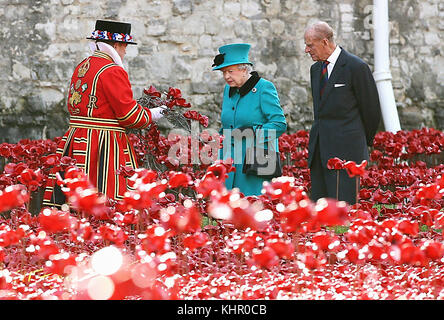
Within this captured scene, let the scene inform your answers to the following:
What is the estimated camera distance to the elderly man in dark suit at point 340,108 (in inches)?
184

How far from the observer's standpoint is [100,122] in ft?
14.9

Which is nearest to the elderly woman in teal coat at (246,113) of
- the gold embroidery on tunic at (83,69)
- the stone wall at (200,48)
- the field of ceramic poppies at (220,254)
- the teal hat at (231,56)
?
the teal hat at (231,56)

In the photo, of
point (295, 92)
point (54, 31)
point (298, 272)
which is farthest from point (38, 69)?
point (298, 272)

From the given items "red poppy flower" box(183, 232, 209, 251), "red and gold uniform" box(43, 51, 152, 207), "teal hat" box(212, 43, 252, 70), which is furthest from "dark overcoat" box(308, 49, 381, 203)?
"red poppy flower" box(183, 232, 209, 251)

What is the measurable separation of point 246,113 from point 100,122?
0.94m

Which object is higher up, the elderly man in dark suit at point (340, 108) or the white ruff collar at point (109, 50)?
the white ruff collar at point (109, 50)

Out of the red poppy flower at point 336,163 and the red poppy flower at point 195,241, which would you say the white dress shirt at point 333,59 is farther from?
the red poppy flower at point 195,241

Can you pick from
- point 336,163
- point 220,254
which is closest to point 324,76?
point 336,163

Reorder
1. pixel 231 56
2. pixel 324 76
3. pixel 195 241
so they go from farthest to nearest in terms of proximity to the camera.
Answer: pixel 324 76 < pixel 231 56 < pixel 195 241

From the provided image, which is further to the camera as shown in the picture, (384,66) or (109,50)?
(384,66)

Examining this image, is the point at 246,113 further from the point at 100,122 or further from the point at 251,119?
the point at 100,122

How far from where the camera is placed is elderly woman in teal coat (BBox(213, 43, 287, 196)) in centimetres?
470

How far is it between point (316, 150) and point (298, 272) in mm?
2273

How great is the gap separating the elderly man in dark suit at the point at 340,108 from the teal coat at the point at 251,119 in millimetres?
300
